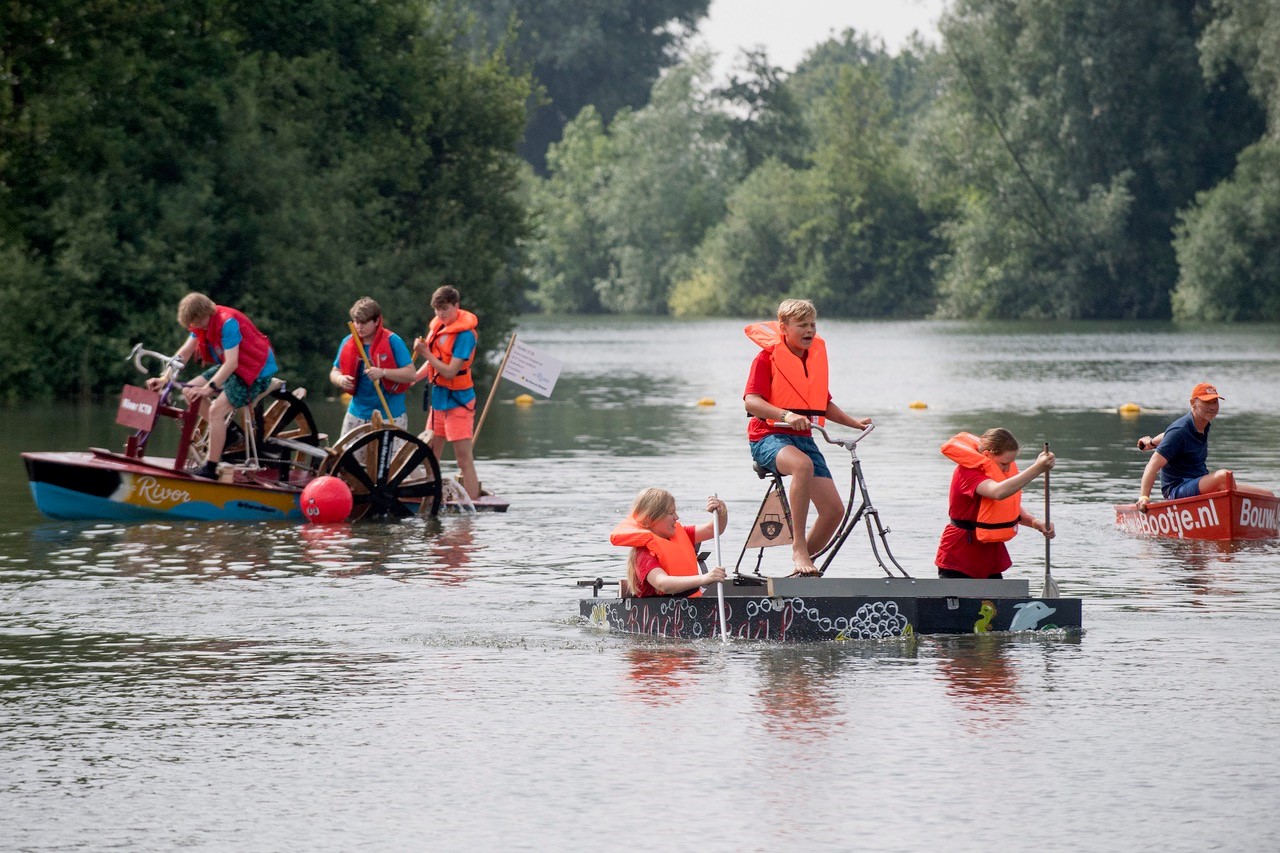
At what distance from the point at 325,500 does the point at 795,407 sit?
20.7 ft

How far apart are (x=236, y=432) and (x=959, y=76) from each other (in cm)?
6440

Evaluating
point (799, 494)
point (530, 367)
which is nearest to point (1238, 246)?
point (530, 367)

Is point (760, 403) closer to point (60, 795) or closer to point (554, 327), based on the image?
point (60, 795)

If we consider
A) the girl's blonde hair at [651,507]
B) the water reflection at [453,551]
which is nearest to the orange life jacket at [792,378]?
the girl's blonde hair at [651,507]

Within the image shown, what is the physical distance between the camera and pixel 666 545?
12.0m

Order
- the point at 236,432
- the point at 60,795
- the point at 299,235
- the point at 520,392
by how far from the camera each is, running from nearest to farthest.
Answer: the point at 60,795 → the point at 236,432 → the point at 299,235 → the point at 520,392

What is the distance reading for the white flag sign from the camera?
20.0 metres

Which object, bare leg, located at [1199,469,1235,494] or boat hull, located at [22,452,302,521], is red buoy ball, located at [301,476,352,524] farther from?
bare leg, located at [1199,469,1235,494]

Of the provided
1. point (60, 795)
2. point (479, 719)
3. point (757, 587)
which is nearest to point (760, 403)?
point (757, 587)

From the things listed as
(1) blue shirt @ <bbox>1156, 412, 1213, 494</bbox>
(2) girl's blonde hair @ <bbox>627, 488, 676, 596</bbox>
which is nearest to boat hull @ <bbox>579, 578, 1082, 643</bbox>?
(2) girl's blonde hair @ <bbox>627, 488, 676, 596</bbox>

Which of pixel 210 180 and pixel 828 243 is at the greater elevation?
pixel 210 180

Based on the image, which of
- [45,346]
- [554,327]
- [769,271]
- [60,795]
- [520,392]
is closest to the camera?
[60,795]

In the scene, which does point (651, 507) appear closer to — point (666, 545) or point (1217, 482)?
point (666, 545)

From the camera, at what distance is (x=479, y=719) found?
388 inches
